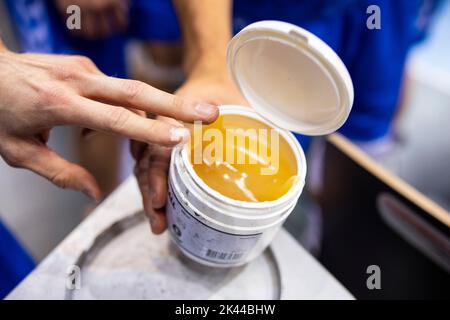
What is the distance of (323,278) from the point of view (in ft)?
1.80

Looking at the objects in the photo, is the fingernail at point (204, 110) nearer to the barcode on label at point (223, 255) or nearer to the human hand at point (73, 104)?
the human hand at point (73, 104)

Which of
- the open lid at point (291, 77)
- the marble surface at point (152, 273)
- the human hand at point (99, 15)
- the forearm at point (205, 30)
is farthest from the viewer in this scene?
the human hand at point (99, 15)

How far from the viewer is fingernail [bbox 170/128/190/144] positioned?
42 cm

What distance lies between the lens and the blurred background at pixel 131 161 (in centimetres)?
93

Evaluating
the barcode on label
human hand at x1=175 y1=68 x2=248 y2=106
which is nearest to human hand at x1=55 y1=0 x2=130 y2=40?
human hand at x1=175 y1=68 x2=248 y2=106

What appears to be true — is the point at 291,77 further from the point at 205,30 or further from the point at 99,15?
the point at 99,15

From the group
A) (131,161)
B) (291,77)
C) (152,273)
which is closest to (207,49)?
(291,77)

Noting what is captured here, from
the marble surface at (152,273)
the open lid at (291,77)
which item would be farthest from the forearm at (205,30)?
the marble surface at (152,273)

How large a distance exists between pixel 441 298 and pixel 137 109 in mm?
454

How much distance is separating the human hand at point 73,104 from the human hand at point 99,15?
0.44m

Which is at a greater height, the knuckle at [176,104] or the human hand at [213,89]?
the knuckle at [176,104]

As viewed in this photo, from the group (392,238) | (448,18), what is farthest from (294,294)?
(448,18)

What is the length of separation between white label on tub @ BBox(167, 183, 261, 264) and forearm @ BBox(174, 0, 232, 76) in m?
0.25

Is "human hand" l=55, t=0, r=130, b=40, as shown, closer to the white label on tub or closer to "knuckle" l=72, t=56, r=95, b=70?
"knuckle" l=72, t=56, r=95, b=70
